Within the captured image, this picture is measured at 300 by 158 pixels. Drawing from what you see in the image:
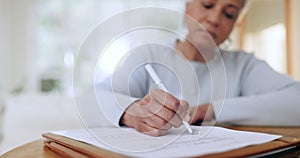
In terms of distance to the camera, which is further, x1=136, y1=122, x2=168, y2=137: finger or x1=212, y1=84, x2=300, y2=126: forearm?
x1=212, y1=84, x2=300, y2=126: forearm

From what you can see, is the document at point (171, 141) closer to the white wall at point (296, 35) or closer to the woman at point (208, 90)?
the woman at point (208, 90)

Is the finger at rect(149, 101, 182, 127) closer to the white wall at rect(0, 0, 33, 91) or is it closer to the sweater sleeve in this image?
the sweater sleeve

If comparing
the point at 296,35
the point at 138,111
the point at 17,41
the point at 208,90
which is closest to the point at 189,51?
the point at 208,90

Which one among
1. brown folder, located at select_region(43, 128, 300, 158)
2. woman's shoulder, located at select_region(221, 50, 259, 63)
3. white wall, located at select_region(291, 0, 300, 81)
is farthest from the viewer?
white wall, located at select_region(291, 0, 300, 81)

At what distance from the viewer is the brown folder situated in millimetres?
368

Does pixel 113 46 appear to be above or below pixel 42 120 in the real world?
above

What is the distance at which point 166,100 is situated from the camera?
1.66ft

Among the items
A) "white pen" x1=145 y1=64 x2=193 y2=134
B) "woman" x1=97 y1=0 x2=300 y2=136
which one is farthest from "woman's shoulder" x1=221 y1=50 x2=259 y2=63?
"white pen" x1=145 y1=64 x2=193 y2=134

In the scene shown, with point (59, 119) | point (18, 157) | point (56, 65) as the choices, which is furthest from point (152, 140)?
point (56, 65)

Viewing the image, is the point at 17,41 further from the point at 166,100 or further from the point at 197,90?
the point at 166,100

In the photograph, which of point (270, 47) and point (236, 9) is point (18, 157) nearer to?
point (236, 9)

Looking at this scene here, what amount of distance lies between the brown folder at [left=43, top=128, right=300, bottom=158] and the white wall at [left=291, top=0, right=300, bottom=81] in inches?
89.2

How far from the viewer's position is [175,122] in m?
0.52

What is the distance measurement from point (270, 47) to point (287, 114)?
1.94 metres
